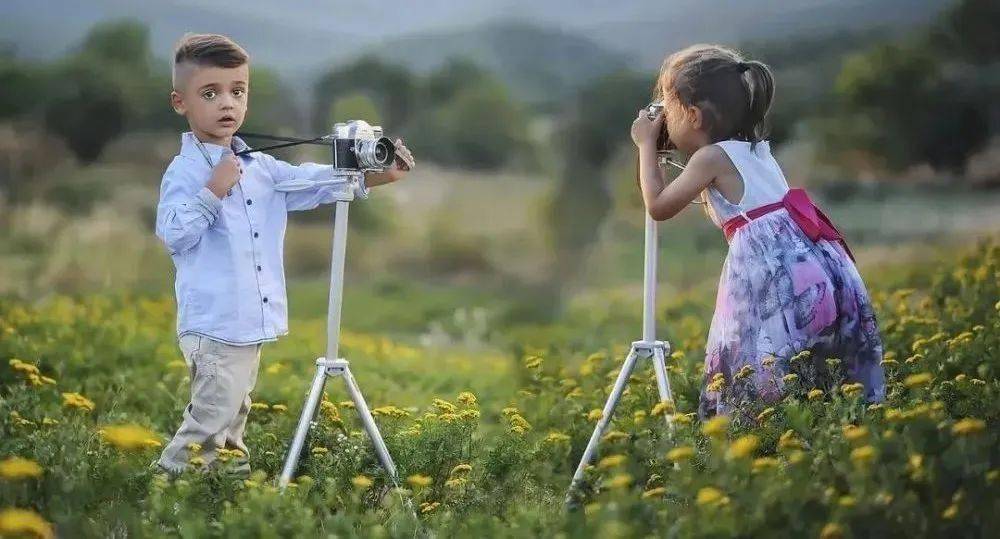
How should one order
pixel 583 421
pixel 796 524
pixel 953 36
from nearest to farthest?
pixel 796 524 < pixel 583 421 < pixel 953 36

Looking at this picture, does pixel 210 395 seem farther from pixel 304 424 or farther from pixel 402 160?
pixel 402 160

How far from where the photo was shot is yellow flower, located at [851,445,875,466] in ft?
9.35

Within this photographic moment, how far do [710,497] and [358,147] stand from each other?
55.8 inches

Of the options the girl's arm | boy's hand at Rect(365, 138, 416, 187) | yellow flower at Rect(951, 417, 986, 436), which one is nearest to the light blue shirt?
boy's hand at Rect(365, 138, 416, 187)

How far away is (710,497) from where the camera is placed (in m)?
2.76

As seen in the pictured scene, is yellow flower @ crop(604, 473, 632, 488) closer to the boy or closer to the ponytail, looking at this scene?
the boy

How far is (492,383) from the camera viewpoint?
668cm

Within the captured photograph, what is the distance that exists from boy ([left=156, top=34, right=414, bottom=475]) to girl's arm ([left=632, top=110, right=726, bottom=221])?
0.67 m

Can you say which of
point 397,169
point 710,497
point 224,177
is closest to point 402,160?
point 397,169

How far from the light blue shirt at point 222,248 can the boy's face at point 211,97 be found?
0.06 meters

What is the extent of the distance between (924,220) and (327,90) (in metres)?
3.89

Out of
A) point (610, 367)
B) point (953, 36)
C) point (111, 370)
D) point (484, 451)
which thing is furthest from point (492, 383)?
point (953, 36)

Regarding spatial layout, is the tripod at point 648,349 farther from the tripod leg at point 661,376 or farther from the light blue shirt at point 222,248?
the light blue shirt at point 222,248

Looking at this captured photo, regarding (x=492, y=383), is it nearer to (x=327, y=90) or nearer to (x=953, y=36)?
(x=327, y=90)
